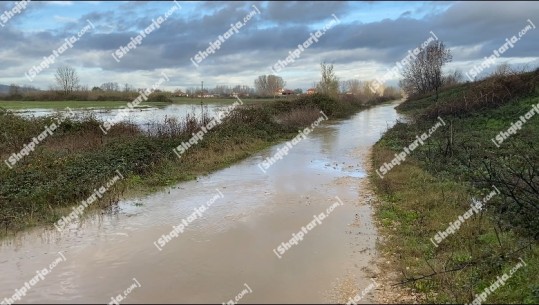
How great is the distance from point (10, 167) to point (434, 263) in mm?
12902

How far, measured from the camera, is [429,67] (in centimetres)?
6600

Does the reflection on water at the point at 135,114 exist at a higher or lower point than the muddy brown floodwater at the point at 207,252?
higher

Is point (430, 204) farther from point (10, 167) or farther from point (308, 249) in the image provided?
point (10, 167)

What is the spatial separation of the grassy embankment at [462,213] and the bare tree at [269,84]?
74.0 metres

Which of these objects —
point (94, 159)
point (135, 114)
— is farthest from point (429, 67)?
point (94, 159)

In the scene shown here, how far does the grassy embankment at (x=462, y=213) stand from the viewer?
7324mm

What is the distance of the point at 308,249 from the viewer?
30.4 feet

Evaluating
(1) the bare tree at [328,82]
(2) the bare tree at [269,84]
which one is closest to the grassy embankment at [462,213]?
(1) the bare tree at [328,82]

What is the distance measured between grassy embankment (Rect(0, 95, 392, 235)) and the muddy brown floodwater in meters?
1.28

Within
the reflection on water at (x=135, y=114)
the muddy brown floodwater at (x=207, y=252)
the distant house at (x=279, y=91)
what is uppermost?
the distant house at (x=279, y=91)

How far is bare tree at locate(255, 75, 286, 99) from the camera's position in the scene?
306ft

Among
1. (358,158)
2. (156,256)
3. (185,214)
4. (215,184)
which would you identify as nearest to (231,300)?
(156,256)
